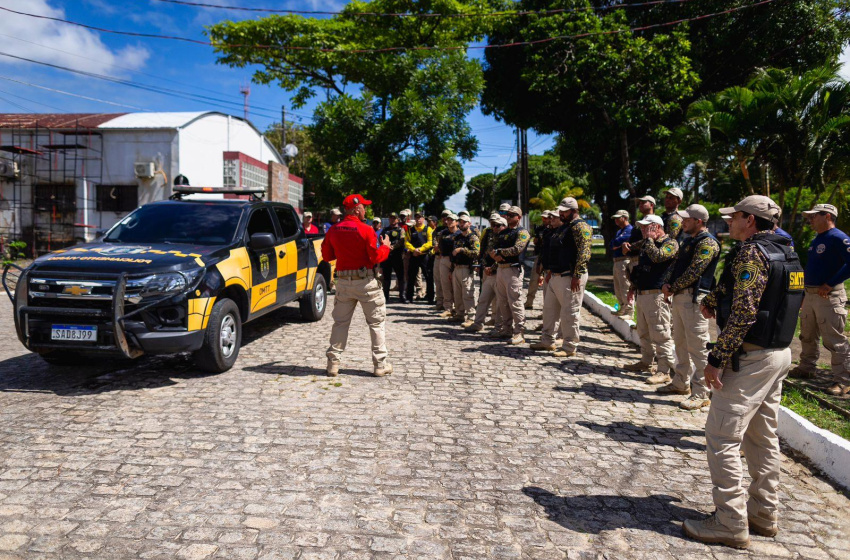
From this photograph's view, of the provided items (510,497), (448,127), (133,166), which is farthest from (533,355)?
(133,166)

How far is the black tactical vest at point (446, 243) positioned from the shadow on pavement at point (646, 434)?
19.5 feet

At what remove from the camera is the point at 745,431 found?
3439 mm

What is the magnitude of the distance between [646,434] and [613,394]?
45.3 inches

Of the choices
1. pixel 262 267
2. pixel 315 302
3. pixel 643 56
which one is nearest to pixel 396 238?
pixel 315 302

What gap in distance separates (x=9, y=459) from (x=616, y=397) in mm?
5311

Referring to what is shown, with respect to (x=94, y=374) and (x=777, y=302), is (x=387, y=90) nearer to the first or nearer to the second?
(x=94, y=374)

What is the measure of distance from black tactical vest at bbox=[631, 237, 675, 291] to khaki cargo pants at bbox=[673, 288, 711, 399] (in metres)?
0.58

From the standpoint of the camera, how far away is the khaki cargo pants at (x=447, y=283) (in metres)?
11.0

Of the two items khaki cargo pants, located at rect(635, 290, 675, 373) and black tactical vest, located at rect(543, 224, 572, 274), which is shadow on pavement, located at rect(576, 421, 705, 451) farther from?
black tactical vest, located at rect(543, 224, 572, 274)

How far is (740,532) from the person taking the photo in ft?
10.6

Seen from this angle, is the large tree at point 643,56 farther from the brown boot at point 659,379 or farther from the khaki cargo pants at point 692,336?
the khaki cargo pants at point 692,336

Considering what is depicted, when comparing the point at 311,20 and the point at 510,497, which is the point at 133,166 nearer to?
the point at 311,20

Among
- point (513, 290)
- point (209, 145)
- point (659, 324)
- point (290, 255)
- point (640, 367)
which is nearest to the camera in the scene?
point (659, 324)

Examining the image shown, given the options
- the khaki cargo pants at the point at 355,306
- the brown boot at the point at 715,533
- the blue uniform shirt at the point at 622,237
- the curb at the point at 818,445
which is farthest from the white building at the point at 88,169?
the brown boot at the point at 715,533
